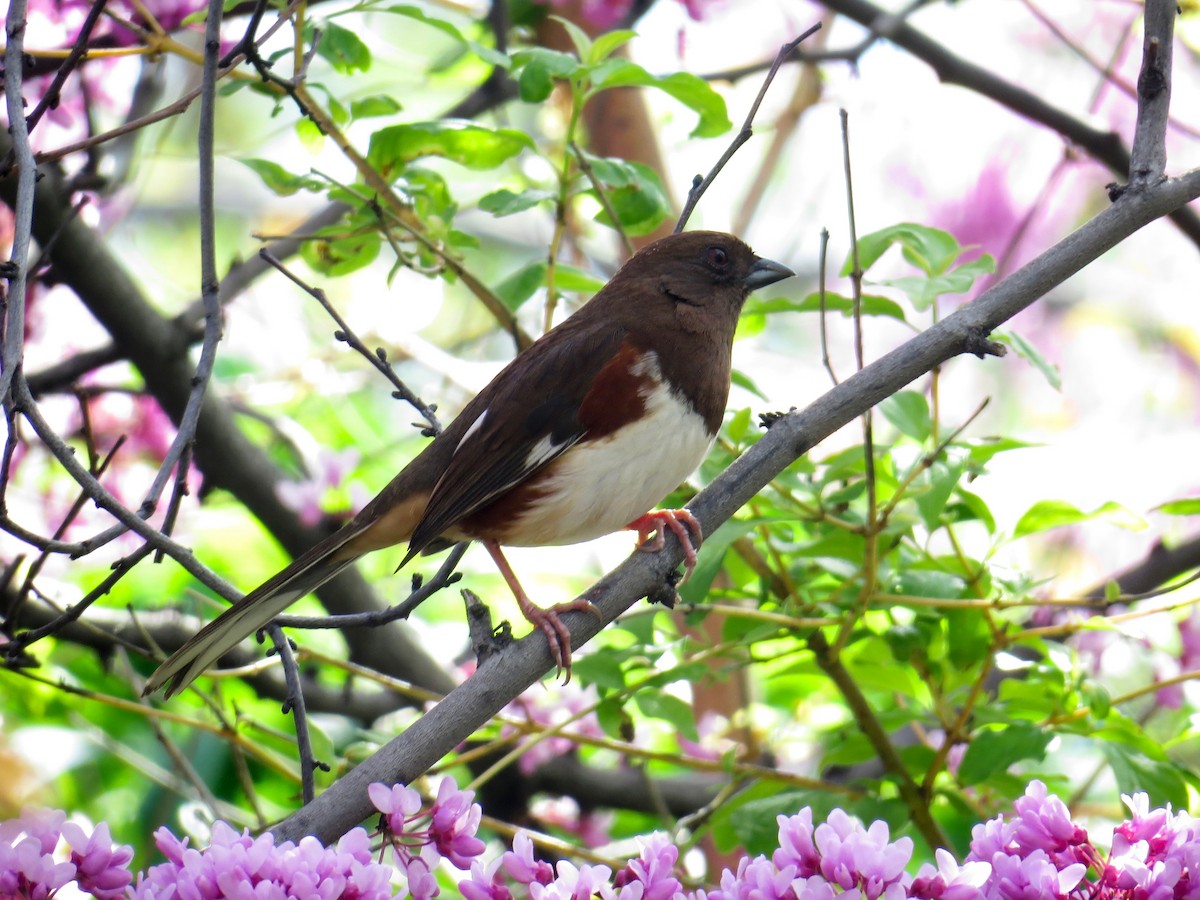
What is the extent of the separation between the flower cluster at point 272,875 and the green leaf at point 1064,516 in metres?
1.59

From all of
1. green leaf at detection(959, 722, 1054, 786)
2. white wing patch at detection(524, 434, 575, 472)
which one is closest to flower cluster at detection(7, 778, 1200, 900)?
green leaf at detection(959, 722, 1054, 786)

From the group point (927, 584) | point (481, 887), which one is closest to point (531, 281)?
point (927, 584)

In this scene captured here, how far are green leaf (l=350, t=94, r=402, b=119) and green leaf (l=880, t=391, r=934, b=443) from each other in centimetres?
129

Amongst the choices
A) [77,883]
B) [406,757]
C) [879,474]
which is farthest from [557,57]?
[77,883]

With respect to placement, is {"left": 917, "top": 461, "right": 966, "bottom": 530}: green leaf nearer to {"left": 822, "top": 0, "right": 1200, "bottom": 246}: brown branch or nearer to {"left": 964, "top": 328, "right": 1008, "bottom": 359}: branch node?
{"left": 964, "top": 328, "right": 1008, "bottom": 359}: branch node

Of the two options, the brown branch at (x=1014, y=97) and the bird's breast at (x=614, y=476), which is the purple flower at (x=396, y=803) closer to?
the bird's breast at (x=614, y=476)

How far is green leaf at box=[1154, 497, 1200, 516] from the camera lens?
2588mm

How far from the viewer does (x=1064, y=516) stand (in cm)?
268

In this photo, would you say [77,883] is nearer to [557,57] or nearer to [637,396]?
[637,396]

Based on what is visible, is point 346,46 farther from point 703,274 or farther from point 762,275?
point 762,275

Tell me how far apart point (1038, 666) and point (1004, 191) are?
4.20 m

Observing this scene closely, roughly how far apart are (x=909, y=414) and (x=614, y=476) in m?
0.69

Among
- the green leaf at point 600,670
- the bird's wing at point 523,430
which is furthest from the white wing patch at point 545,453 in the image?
the green leaf at point 600,670

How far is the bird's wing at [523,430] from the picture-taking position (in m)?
2.97
